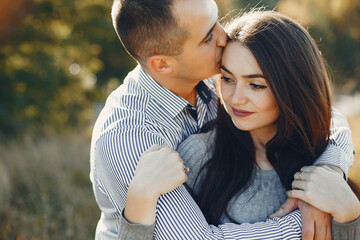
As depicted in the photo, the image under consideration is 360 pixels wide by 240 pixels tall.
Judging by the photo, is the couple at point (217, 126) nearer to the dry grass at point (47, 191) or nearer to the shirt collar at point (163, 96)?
the shirt collar at point (163, 96)

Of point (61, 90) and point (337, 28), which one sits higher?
point (337, 28)

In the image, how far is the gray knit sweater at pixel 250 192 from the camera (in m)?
2.18

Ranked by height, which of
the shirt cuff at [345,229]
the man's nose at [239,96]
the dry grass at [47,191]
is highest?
the man's nose at [239,96]

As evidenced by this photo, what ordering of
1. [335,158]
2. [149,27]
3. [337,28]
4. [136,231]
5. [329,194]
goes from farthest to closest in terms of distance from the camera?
[337,28] < [149,27] < [335,158] < [329,194] < [136,231]

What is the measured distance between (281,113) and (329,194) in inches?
21.0

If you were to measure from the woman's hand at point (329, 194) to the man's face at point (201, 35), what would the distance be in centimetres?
89

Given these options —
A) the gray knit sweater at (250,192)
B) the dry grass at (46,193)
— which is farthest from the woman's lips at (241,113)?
the dry grass at (46,193)

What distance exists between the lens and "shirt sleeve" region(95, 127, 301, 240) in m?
1.92

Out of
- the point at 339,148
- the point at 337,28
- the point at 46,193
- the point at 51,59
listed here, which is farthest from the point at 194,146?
the point at 337,28

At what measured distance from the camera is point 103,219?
2.62 meters

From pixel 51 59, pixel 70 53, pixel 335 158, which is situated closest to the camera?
pixel 335 158

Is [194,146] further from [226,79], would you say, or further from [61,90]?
[61,90]

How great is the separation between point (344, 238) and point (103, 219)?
1399 millimetres

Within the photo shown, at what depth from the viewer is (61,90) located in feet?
27.2
